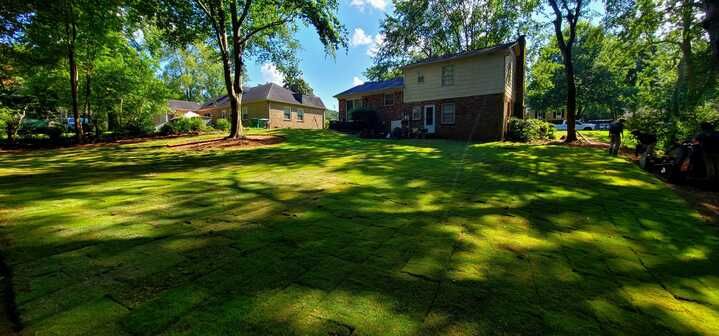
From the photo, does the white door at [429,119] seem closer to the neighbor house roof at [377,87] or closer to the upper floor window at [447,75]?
the upper floor window at [447,75]

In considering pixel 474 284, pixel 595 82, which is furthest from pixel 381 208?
pixel 595 82

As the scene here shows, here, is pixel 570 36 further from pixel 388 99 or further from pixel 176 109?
pixel 176 109

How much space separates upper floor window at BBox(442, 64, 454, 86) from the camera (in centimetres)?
1953

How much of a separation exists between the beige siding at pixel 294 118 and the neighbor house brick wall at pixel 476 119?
20.0 meters

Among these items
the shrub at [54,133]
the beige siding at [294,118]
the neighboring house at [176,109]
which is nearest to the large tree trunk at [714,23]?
the shrub at [54,133]

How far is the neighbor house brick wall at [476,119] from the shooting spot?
58.0 ft

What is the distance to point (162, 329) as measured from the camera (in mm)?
1689

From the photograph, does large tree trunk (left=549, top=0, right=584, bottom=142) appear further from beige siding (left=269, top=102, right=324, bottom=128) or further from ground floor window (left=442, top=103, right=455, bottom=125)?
beige siding (left=269, top=102, right=324, bottom=128)

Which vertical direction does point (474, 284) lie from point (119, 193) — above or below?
below

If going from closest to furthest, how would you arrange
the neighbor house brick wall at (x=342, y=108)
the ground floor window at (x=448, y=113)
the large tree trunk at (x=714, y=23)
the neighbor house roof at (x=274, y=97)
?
the large tree trunk at (x=714, y=23), the ground floor window at (x=448, y=113), the neighbor house brick wall at (x=342, y=108), the neighbor house roof at (x=274, y=97)

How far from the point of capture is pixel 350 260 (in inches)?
105

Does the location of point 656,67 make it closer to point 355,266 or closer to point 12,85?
point 355,266

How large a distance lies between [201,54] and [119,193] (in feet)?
175

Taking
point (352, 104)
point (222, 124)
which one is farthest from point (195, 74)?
point (352, 104)
